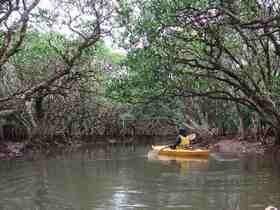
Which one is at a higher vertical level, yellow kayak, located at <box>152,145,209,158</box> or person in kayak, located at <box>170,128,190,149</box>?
person in kayak, located at <box>170,128,190,149</box>

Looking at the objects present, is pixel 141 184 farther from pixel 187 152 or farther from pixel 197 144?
pixel 197 144

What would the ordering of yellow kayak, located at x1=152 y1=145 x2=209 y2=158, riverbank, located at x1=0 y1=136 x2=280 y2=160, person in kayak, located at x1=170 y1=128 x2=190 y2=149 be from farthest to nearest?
riverbank, located at x1=0 y1=136 x2=280 y2=160 < person in kayak, located at x1=170 y1=128 x2=190 y2=149 < yellow kayak, located at x1=152 y1=145 x2=209 y2=158

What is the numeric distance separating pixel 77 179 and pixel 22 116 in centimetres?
1113

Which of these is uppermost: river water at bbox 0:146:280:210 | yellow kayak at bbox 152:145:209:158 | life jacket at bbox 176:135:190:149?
life jacket at bbox 176:135:190:149

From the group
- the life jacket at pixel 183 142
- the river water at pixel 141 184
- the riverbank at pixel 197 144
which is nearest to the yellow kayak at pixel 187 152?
the river water at pixel 141 184

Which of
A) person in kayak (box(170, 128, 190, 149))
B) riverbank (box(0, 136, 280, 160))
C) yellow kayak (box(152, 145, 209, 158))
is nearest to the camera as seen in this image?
yellow kayak (box(152, 145, 209, 158))

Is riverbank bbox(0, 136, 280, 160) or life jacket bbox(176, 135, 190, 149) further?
riverbank bbox(0, 136, 280, 160)

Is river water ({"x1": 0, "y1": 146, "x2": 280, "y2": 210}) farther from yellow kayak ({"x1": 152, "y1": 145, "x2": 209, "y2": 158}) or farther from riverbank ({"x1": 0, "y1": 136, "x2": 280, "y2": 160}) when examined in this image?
riverbank ({"x1": 0, "y1": 136, "x2": 280, "y2": 160})

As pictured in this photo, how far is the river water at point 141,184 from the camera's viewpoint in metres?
11.5

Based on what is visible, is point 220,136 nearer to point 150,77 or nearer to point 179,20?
point 150,77

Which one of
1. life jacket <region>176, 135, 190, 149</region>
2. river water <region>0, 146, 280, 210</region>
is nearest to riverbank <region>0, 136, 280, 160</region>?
river water <region>0, 146, 280, 210</region>

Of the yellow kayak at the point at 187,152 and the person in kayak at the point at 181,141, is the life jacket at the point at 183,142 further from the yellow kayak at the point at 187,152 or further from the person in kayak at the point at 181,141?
the yellow kayak at the point at 187,152

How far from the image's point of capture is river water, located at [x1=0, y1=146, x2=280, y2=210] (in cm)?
1147

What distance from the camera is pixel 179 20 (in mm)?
13312
